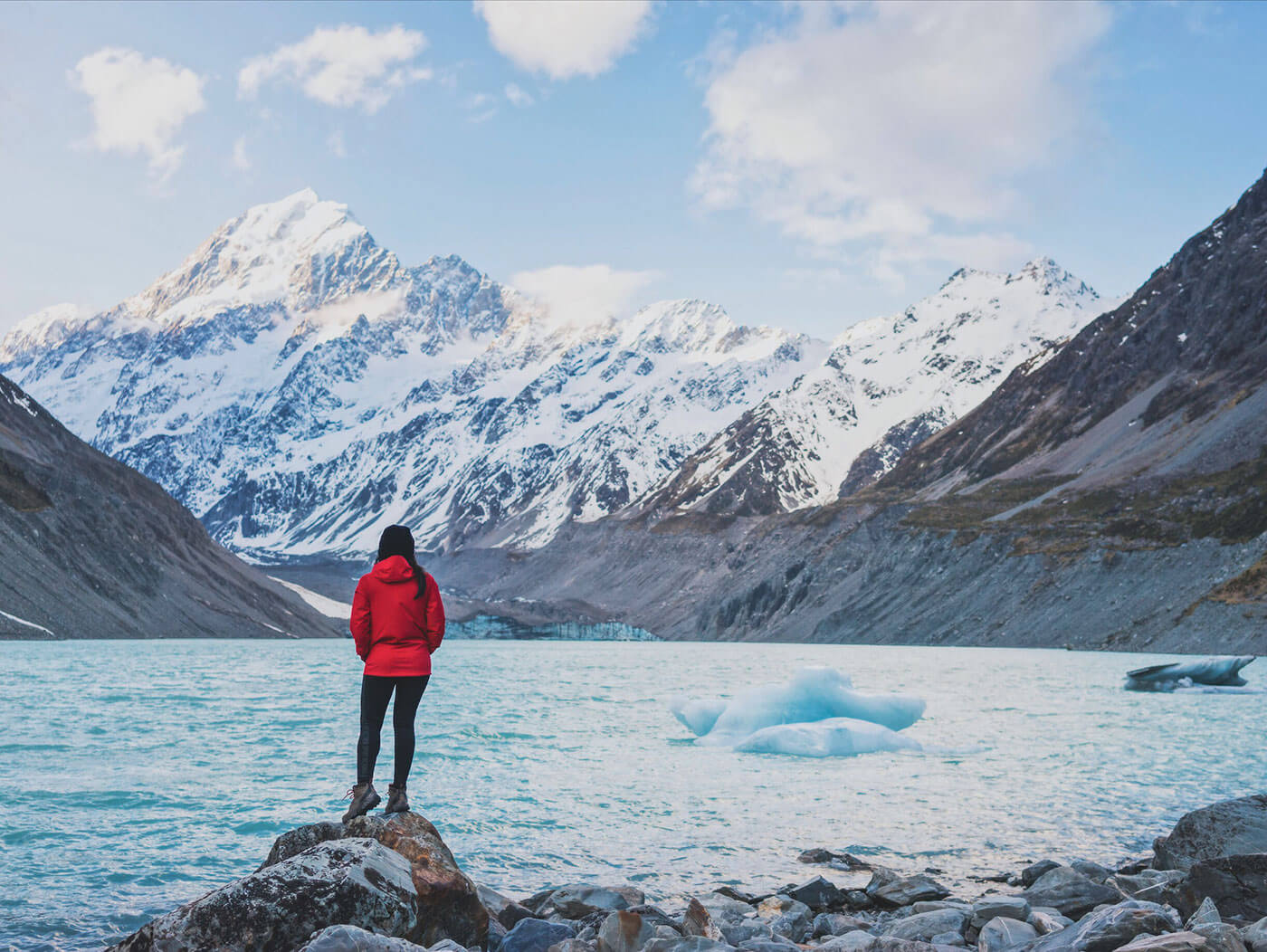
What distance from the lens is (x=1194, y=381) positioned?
141 meters

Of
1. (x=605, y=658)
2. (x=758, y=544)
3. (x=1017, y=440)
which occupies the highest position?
(x=1017, y=440)

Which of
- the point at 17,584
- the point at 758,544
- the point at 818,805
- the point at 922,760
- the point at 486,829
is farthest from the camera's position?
the point at 758,544

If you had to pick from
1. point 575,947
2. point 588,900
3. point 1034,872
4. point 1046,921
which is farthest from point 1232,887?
point 588,900

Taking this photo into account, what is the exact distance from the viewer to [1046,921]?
11.5 m

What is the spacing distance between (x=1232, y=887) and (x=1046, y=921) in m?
1.86

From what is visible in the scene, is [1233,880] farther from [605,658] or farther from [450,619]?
[450,619]

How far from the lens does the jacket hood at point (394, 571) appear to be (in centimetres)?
1169

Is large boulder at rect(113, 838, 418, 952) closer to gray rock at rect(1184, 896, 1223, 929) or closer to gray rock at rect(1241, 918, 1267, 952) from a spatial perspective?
gray rock at rect(1241, 918, 1267, 952)

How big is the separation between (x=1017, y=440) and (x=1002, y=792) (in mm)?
160341

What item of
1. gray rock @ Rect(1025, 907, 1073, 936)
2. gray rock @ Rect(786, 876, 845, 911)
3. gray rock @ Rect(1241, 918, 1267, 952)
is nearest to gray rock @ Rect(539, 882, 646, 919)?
gray rock @ Rect(786, 876, 845, 911)

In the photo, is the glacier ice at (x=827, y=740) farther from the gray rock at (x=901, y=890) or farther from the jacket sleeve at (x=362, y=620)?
the jacket sleeve at (x=362, y=620)

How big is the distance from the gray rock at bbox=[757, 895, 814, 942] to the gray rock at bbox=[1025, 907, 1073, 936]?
2.46 metres

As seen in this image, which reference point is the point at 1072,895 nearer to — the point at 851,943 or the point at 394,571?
the point at 851,943

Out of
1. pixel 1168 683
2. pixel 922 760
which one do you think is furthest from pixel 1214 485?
pixel 922 760
